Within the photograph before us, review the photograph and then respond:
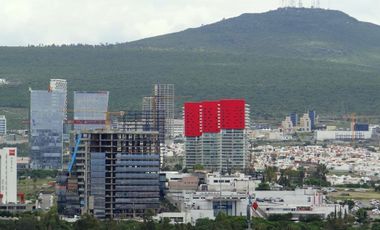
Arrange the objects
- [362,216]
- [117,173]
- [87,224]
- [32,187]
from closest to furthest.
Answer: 1. [87,224]
2. [117,173]
3. [362,216]
4. [32,187]

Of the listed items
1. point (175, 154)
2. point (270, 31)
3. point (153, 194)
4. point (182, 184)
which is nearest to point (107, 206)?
point (153, 194)

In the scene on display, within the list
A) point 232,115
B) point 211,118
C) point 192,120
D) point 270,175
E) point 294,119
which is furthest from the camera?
point 294,119

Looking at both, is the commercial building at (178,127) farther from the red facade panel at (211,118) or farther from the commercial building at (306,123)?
the red facade panel at (211,118)

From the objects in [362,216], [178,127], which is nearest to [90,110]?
[178,127]

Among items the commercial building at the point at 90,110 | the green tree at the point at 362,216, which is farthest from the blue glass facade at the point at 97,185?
the commercial building at the point at 90,110

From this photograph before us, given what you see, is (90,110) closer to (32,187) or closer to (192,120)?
(192,120)

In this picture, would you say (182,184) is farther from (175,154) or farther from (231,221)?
(175,154)
